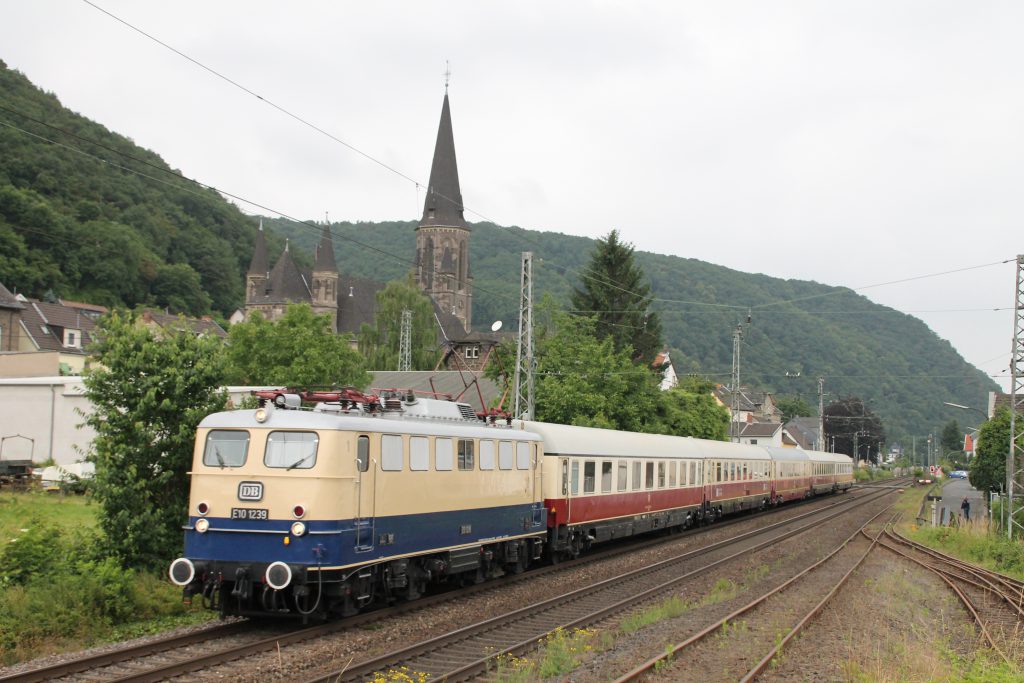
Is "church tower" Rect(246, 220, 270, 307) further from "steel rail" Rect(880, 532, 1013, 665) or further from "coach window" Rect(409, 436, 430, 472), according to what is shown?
"coach window" Rect(409, 436, 430, 472)

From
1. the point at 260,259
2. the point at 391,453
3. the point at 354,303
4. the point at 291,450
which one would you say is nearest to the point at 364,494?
the point at 391,453

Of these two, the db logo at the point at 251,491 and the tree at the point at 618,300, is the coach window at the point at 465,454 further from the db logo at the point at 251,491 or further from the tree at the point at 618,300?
the tree at the point at 618,300

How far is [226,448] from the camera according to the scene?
44.8 ft

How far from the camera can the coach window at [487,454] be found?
17917mm

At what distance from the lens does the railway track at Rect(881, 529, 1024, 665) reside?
1439 centimetres

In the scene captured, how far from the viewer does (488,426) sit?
18797 mm

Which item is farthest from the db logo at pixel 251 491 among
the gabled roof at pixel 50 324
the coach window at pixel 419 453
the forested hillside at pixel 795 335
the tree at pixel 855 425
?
the tree at pixel 855 425

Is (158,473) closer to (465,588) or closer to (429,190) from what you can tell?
(465,588)

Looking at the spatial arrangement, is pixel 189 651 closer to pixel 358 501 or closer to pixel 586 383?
pixel 358 501

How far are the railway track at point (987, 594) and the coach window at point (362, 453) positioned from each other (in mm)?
8615

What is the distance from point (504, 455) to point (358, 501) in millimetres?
5617

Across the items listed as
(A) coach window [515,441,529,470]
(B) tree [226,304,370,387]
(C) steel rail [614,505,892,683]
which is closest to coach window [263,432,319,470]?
(C) steel rail [614,505,892,683]

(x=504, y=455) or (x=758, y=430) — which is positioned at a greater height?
(x=758, y=430)

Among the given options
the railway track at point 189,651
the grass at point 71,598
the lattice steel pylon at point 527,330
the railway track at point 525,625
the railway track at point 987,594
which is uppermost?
the lattice steel pylon at point 527,330
